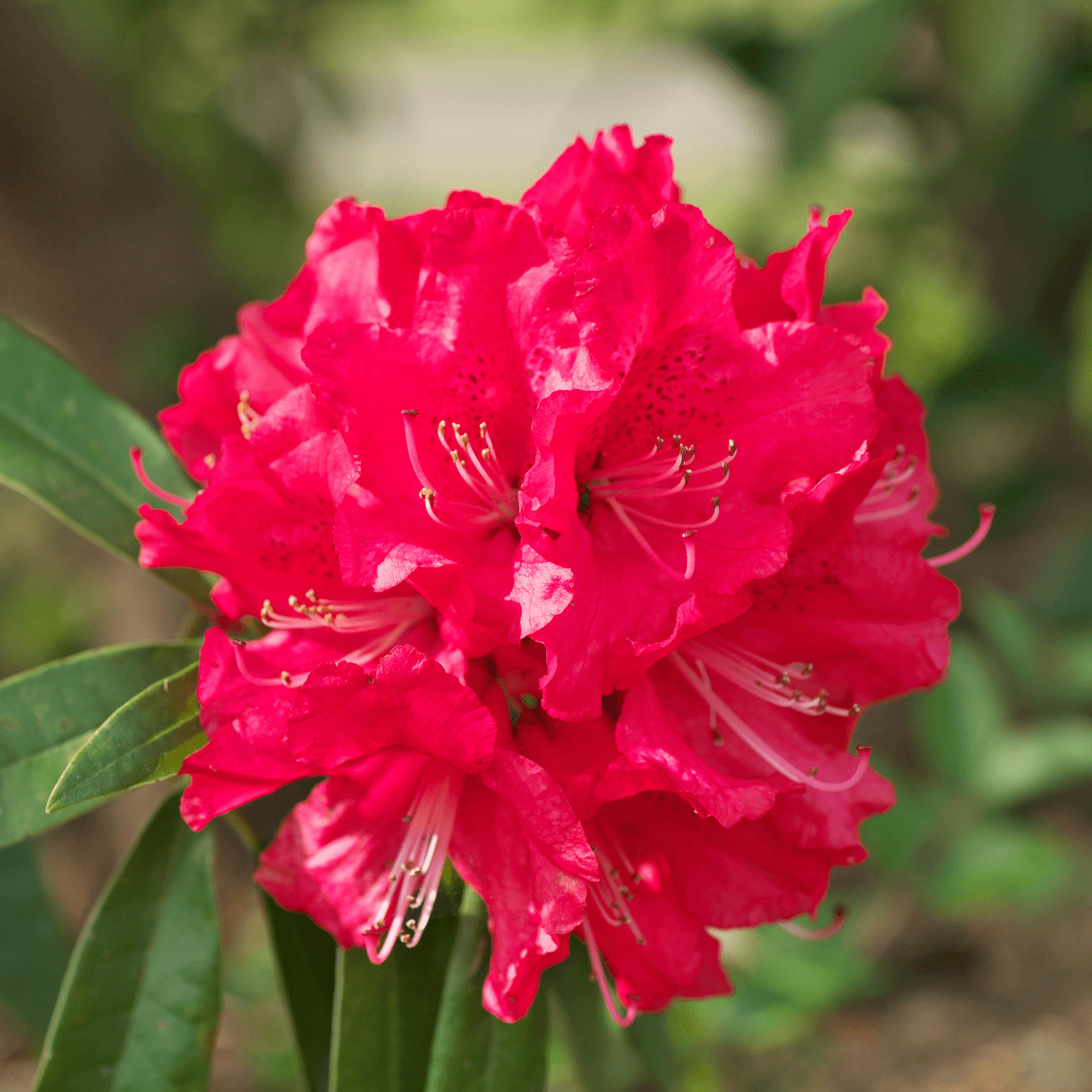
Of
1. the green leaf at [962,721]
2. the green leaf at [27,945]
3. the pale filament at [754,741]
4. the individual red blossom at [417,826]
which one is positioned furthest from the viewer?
the green leaf at [962,721]

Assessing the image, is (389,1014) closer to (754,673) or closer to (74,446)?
(754,673)

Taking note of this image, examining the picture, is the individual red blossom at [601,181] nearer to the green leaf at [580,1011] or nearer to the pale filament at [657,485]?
the pale filament at [657,485]

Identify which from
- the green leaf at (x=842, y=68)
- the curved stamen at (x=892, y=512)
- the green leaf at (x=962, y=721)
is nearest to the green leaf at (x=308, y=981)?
the curved stamen at (x=892, y=512)

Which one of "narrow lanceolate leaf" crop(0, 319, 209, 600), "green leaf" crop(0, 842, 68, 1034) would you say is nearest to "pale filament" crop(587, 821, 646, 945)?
"narrow lanceolate leaf" crop(0, 319, 209, 600)

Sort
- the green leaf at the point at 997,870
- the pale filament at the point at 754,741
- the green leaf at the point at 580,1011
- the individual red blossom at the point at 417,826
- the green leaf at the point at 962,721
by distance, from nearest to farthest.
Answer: the individual red blossom at the point at 417,826
the pale filament at the point at 754,741
the green leaf at the point at 580,1011
the green leaf at the point at 997,870
the green leaf at the point at 962,721

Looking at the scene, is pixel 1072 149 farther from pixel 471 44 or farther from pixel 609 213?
pixel 471 44

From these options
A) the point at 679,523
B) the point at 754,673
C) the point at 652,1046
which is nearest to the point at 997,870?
the point at 652,1046
